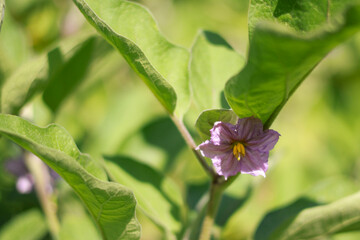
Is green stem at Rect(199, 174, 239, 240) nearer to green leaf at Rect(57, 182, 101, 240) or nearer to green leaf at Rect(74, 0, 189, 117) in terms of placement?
green leaf at Rect(74, 0, 189, 117)

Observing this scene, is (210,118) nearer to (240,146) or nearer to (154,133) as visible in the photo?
(240,146)

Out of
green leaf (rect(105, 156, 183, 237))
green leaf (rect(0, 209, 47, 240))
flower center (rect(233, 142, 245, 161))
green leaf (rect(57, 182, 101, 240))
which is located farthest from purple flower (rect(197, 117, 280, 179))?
green leaf (rect(0, 209, 47, 240))

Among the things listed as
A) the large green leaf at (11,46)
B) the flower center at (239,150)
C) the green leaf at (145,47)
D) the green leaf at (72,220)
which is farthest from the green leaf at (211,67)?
the large green leaf at (11,46)

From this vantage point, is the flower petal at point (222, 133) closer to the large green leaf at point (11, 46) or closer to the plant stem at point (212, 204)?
the plant stem at point (212, 204)

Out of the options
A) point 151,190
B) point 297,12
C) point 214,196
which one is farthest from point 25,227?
point 297,12

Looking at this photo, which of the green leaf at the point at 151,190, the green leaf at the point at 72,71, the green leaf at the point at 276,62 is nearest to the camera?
the green leaf at the point at 276,62

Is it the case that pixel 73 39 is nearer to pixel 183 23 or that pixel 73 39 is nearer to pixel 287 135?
pixel 287 135
